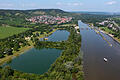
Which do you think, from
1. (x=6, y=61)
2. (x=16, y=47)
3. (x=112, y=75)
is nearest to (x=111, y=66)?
(x=112, y=75)

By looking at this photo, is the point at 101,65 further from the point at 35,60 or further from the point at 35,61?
the point at 35,60

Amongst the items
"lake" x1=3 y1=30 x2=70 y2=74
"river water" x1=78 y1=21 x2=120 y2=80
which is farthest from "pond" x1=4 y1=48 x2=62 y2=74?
"river water" x1=78 y1=21 x2=120 y2=80

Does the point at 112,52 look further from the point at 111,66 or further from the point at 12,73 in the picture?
the point at 12,73

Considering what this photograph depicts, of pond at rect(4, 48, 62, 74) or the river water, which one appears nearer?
the river water

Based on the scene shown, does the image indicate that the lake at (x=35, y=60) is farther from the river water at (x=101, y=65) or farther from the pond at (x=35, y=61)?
the river water at (x=101, y=65)

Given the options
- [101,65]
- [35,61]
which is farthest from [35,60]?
[101,65]

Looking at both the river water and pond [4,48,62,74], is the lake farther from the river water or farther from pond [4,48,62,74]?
the river water

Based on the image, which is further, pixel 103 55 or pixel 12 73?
pixel 103 55

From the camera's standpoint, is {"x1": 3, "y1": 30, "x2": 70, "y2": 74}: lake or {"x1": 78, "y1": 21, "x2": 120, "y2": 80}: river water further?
{"x1": 3, "y1": 30, "x2": 70, "y2": 74}: lake

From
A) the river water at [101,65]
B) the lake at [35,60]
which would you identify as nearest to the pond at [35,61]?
the lake at [35,60]

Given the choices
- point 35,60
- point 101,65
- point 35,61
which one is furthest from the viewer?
point 35,60

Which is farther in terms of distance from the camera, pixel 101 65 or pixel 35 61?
pixel 35 61
